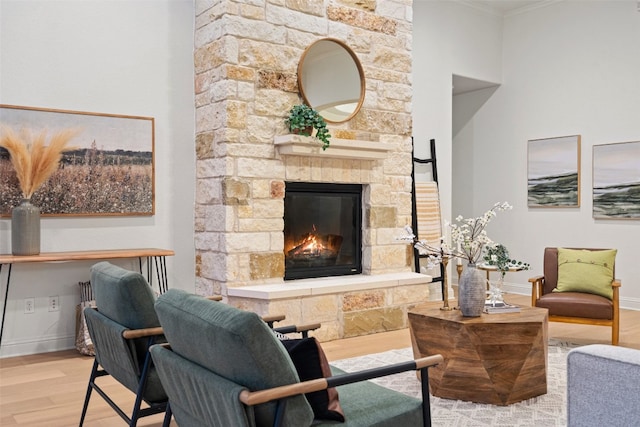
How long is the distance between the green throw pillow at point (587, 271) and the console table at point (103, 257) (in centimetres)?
335

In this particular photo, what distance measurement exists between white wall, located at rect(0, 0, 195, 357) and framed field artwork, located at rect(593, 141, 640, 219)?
15.3 feet

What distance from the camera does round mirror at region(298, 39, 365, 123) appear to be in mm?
5480

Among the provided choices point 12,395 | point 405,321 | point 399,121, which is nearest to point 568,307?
point 405,321

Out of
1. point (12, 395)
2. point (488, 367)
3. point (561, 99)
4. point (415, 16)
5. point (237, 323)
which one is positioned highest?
point (415, 16)

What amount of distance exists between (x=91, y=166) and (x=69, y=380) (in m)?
1.75

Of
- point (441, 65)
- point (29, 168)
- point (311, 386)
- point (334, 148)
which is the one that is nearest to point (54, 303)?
point (29, 168)

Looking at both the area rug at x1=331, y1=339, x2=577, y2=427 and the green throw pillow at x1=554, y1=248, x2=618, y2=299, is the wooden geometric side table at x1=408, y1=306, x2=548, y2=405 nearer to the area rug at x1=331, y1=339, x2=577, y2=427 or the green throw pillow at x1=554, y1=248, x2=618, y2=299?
the area rug at x1=331, y1=339, x2=577, y2=427

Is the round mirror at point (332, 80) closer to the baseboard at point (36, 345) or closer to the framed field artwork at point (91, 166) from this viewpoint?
the framed field artwork at point (91, 166)

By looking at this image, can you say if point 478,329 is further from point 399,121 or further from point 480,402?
point 399,121

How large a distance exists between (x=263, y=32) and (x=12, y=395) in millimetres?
3374

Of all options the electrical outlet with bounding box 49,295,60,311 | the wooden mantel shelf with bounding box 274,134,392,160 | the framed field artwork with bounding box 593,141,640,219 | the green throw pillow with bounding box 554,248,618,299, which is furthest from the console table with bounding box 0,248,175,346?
the framed field artwork with bounding box 593,141,640,219

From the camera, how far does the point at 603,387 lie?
1627 mm

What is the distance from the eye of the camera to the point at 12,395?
367cm

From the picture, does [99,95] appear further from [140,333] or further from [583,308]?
[583,308]
